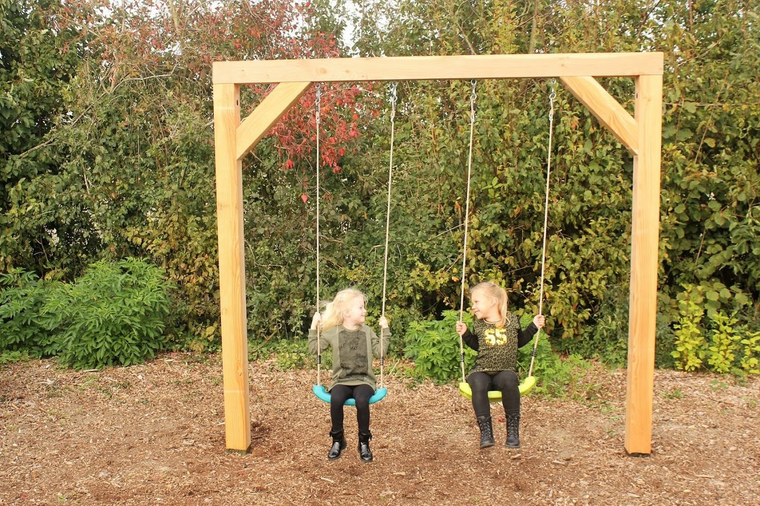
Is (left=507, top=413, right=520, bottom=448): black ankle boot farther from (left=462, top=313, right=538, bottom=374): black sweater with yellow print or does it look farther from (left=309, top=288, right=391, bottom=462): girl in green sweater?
(left=309, top=288, right=391, bottom=462): girl in green sweater

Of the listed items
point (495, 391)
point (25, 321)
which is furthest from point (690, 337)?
point (25, 321)

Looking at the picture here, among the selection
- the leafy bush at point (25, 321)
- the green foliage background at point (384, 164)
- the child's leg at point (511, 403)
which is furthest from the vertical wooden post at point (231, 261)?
the leafy bush at point (25, 321)

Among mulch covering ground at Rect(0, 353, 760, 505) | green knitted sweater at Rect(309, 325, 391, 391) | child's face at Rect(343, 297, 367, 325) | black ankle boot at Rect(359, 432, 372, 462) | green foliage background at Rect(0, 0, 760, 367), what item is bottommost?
mulch covering ground at Rect(0, 353, 760, 505)

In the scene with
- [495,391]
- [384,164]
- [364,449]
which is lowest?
[364,449]

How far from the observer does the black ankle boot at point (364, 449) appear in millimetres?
3807

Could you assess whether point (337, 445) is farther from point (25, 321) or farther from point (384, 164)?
point (25, 321)

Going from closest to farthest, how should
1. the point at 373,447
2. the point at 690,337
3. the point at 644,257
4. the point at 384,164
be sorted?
the point at 644,257 → the point at 373,447 → the point at 690,337 → the point at 384,164

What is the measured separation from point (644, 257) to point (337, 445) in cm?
208

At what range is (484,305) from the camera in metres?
4.00

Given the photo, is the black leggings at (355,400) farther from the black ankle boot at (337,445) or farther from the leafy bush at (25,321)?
the leafy bush at (25,321)

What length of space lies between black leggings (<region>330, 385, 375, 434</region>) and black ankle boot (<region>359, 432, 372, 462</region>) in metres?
0.03

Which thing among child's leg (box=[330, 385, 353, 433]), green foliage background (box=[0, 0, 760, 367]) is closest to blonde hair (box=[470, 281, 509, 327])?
child's leg (box=[330, 385, 353, 433])

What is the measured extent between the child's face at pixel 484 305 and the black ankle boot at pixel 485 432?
2.00 feet

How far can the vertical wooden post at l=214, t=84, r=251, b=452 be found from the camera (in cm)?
389
